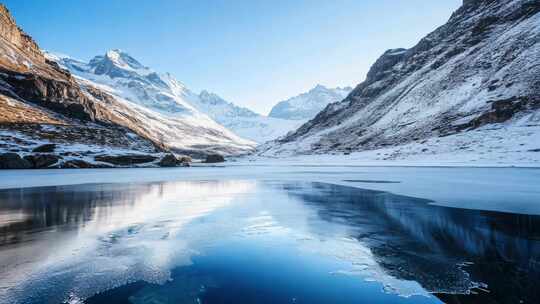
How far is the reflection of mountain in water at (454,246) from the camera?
5.63m

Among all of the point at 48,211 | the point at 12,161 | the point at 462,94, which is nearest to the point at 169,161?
the point at 12,161

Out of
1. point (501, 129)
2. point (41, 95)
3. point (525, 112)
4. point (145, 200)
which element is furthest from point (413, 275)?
point (41, 95)

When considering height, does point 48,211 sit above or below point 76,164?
below

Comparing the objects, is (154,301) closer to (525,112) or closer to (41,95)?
(525,112)

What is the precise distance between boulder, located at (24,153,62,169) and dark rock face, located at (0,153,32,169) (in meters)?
0.90

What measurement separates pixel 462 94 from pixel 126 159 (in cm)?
8862

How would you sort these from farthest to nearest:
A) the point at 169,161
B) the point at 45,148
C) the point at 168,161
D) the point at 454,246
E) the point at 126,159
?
the point at 169,161
the point at 168,161
the point at 126,159
the point at 45,148
the point at 454,246

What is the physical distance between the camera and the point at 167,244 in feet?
28.4

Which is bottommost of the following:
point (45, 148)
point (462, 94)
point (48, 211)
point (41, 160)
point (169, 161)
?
point (48, 211)

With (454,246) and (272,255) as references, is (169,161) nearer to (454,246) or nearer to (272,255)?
(272,255)

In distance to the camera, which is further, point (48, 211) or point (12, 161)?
point (12, 161)

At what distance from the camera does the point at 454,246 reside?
8180mm

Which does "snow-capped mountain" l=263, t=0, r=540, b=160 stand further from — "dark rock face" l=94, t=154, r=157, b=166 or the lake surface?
"dark rock face" l=94, t=154, r=157, b=166

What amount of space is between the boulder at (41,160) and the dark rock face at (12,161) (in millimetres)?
901
